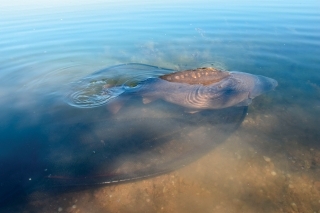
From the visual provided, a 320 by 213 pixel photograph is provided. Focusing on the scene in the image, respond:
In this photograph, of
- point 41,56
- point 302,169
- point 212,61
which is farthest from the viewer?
point 41,56

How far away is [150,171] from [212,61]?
6.34 meters

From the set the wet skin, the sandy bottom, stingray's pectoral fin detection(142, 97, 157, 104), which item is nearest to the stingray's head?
the wet skin

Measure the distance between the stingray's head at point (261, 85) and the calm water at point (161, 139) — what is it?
260 mm

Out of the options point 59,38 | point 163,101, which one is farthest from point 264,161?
point 59,38

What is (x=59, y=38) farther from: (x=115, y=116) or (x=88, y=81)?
(x=115, y=116)

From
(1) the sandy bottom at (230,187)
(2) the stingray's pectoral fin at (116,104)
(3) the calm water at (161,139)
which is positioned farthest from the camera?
(2) the stingray's pectoral fin at (116,104)

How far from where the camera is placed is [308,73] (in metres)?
8.53

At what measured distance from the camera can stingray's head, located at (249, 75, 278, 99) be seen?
24.3 feet

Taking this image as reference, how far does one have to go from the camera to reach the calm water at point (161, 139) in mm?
4668

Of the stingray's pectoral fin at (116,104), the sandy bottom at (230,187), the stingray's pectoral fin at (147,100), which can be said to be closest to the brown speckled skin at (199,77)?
the stingray's pectoral fin at (147,100)

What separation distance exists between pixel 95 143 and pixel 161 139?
173cm

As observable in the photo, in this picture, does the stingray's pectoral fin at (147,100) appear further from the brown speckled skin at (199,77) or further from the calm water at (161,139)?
the brown speckled skin at (199,77)

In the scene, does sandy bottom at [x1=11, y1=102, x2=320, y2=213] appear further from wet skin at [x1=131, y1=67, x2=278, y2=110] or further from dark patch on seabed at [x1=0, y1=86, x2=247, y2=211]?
wet skin at [x1=131, y1=67, x2=278, y2=110]

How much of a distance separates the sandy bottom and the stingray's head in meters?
1.93
